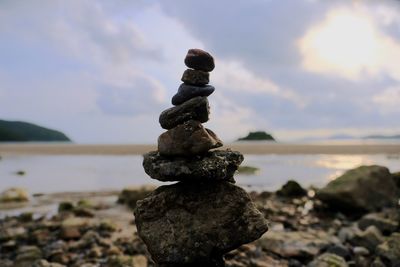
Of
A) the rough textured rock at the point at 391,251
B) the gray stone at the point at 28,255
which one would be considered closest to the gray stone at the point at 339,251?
the rough textured rock at the point at 391,251

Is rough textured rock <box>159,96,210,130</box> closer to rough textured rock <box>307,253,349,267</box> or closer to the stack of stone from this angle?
the stack of stone

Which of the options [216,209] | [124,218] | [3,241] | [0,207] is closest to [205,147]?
[216,209]

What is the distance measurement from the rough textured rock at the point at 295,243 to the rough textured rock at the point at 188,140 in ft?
26.3

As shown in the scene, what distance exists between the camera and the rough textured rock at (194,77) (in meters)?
9.34

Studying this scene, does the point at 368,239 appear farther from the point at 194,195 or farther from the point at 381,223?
the point at 194,195

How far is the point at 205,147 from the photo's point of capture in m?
9.08

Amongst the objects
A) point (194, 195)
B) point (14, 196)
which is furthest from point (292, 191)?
point (194, 195)

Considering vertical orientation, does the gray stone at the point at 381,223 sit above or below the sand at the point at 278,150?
below

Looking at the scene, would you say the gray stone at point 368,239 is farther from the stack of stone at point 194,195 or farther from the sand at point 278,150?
the sand at point 278,150

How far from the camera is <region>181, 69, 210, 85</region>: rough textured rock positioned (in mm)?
9336

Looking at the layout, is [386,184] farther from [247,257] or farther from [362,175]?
→ [247,257]

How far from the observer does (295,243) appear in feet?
54.7

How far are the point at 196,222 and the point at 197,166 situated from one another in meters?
1.06

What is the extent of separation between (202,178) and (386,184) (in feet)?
58.6
